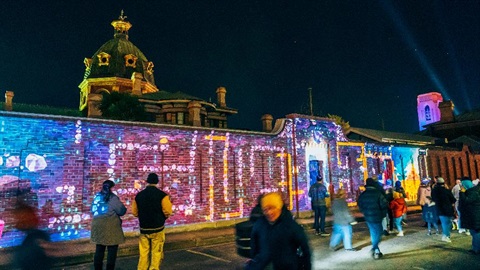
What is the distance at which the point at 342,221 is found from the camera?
8.23m

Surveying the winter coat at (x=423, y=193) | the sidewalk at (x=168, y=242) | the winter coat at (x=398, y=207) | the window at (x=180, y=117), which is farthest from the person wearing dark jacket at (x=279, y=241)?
the window at (x=180, y=117)

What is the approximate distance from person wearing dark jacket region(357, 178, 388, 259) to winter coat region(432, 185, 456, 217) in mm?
2454

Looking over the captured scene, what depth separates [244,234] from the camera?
537 centimetres

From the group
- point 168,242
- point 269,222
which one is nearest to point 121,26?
point 168,242

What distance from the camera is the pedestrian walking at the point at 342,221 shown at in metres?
8.16

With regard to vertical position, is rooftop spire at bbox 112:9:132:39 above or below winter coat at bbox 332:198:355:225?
above

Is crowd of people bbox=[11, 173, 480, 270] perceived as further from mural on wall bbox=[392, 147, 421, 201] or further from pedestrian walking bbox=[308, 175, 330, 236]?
mural on wall bbox=[392, 147, 421, 201]

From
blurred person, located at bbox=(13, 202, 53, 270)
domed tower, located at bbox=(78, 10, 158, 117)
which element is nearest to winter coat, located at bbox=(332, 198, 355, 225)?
blurred person, located at bbox=(13, 202, 53, 270)

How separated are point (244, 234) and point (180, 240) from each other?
198 inches

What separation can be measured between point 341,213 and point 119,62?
40.3 m

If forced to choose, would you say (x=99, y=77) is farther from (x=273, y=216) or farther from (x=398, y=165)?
(x=273, y=216)

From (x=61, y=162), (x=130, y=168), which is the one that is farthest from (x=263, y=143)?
(x=61, y=162)

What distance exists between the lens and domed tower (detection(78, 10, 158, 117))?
1591 inches

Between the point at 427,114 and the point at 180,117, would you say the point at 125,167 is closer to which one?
the point at 180,117
